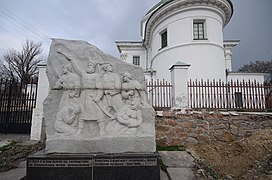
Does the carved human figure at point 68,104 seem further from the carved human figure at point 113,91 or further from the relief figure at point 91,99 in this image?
the carved human figure at point 113,91

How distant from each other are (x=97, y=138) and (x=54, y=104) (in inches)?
44.6

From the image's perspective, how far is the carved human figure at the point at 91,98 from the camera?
11.3 ft

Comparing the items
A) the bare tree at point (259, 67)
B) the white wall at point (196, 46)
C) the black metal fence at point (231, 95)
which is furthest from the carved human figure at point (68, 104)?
the bare tree at point (259, 67)

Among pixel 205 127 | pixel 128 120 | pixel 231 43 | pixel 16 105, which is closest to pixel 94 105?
pixel 128 120

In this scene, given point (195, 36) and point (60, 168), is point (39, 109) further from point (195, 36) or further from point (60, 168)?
point (195, 36)

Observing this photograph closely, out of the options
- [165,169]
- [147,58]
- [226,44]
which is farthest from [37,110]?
[226,44]

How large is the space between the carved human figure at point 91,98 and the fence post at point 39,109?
3.90m

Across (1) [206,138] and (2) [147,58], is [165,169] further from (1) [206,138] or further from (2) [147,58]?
(2) [147,58]

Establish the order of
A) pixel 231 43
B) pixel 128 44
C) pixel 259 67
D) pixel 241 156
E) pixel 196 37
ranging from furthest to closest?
1. pixel 259 67
2. pixel 128 44
3. pixel 231 43
4. pixel 196 37
5. pixel 241 156

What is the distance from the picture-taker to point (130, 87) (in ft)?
11.5

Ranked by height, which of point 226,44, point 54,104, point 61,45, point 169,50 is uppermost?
point 226,44

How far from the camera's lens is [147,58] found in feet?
62.0

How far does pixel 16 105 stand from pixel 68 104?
17.8ft

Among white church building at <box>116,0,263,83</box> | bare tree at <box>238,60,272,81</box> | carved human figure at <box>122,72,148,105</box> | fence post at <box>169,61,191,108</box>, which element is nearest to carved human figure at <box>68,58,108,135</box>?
carved human figure at <box>122,72,148,105</box>
